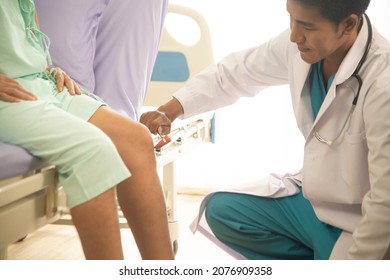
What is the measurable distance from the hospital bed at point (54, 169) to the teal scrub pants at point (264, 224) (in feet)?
0.86

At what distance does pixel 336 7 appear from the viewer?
1563mm

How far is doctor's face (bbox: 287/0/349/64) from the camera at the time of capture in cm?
159

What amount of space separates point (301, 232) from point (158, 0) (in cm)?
105

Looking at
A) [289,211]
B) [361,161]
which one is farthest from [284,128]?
[361,161]

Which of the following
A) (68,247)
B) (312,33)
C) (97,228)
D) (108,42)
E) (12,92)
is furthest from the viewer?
(68,247)

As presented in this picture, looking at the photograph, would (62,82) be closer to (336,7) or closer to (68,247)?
(336,7)

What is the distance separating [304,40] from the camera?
1.62m

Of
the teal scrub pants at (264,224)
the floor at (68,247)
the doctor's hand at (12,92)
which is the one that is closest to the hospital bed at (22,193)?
the doctor's hand at (12,92)

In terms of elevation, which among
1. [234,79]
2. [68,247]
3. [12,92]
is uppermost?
[12,92]

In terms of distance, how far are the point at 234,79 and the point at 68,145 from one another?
0.81 meters

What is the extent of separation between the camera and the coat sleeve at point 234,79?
6.45 feet

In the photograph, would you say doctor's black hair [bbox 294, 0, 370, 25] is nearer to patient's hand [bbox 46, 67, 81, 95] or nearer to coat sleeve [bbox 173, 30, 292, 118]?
coat sleeve [bbox 173, 30, 292, 118]

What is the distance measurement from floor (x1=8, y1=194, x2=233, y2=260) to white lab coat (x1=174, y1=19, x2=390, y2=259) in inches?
38.5

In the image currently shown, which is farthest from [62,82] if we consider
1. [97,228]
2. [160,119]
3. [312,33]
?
[312,33]
